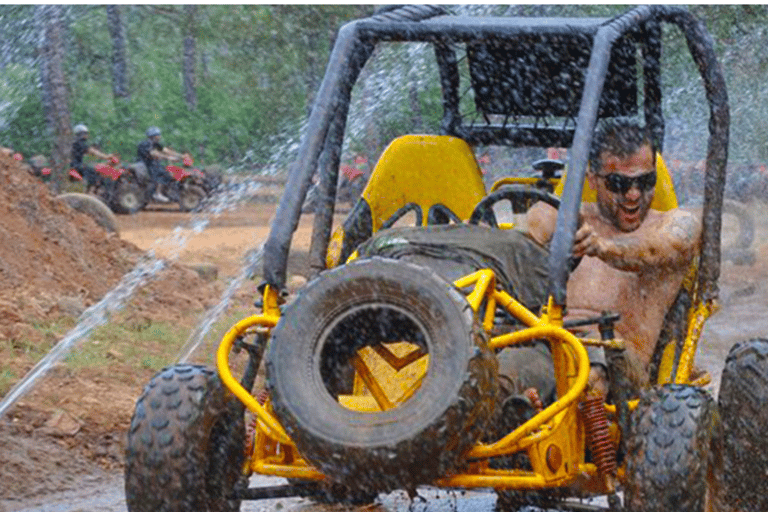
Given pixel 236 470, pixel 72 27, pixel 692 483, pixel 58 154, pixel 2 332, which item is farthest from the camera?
pixel 72 27

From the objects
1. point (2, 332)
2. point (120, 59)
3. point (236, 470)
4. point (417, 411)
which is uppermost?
point (417, 411)

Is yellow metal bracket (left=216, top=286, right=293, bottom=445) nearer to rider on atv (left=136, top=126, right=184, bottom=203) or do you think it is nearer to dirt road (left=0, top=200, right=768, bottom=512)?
dirt road (left=0, top=200, right=768, bottom=512)

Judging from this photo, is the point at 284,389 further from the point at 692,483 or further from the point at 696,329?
the point at 696,329

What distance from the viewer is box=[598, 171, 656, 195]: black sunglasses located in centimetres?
626

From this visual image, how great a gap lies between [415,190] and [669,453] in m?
2.28

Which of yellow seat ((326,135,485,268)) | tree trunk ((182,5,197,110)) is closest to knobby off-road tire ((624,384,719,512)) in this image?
yellow seat ((326,135,485,268))

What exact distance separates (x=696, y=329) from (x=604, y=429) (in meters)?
1.17

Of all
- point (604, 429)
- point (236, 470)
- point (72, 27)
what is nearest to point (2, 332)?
point (236, 470)

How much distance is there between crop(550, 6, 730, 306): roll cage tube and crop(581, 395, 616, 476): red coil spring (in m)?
0.37

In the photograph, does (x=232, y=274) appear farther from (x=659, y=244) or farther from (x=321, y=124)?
(x=321, y=124)

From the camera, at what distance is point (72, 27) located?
35688mm

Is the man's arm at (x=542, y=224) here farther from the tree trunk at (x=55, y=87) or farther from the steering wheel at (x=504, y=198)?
the tree trunk at (x=55, y=87)

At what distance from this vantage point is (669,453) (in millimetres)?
4816

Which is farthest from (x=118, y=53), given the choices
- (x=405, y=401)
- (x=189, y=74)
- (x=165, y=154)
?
(x=405, y=401)
